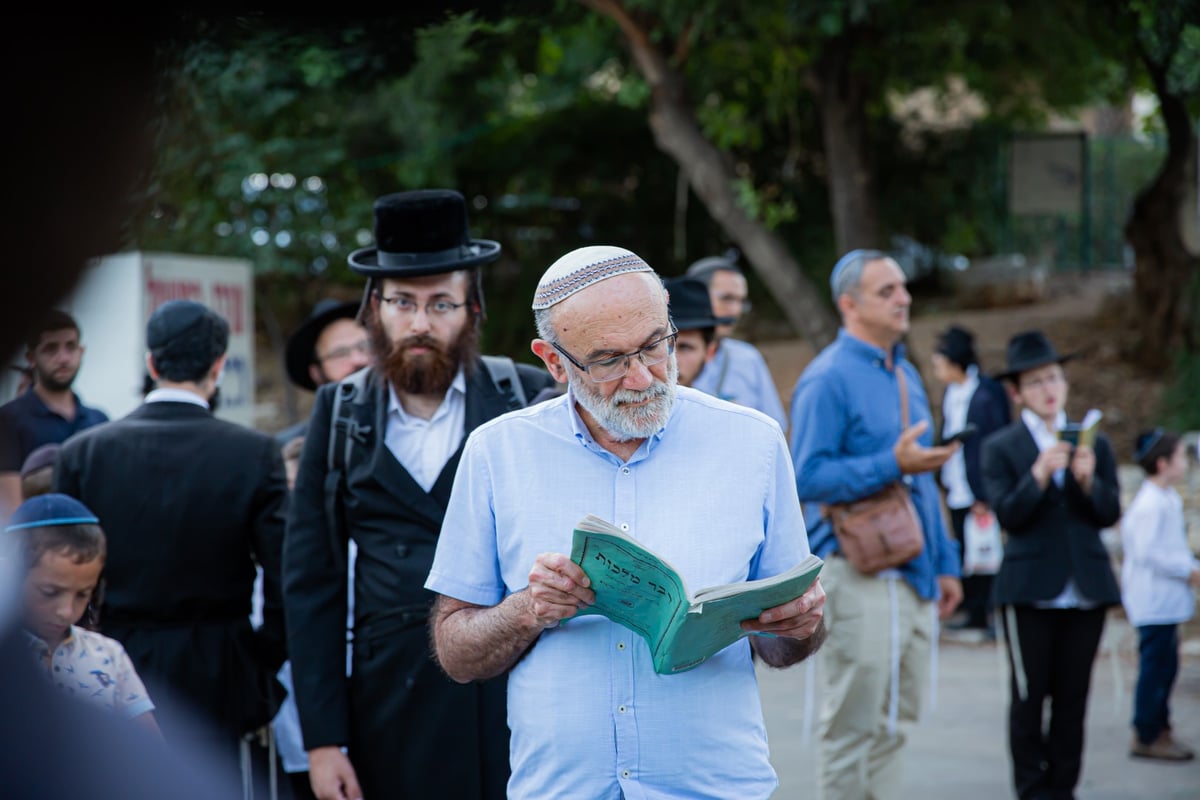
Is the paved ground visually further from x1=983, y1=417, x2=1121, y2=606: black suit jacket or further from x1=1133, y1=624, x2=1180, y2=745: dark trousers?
x1=983, y1=417, x2=1121, y2=606: black suit jacket

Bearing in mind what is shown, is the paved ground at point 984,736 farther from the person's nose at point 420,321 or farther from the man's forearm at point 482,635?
the man's forearm at point 482,635

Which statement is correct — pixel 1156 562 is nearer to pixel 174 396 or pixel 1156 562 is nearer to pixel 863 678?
pixel 863 678

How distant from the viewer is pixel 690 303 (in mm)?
5836

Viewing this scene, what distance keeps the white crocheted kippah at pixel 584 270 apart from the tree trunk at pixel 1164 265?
40.6 feet

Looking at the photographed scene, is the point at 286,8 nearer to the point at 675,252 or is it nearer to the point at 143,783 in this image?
the point at 143,783

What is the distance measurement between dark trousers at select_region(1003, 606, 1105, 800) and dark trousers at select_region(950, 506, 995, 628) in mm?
3765

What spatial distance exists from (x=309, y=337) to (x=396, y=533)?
7.29 ft

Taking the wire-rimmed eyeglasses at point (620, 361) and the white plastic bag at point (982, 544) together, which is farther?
the white plastic bag at point (982, 544)

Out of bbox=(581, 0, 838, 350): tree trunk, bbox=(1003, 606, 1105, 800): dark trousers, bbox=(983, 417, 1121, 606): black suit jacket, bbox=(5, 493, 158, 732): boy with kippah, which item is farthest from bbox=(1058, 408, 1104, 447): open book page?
bbox=(581, 0, 838, 350): tree trunk

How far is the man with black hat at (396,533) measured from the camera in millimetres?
3328

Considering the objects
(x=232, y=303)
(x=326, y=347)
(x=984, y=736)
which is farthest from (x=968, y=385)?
(x=326, y=347)

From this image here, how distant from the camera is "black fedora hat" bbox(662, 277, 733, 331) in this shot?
5758 mm

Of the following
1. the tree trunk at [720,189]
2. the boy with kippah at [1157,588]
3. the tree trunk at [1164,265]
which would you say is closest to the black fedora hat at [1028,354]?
the boy with kippah at [1157,588]

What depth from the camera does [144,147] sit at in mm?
710
